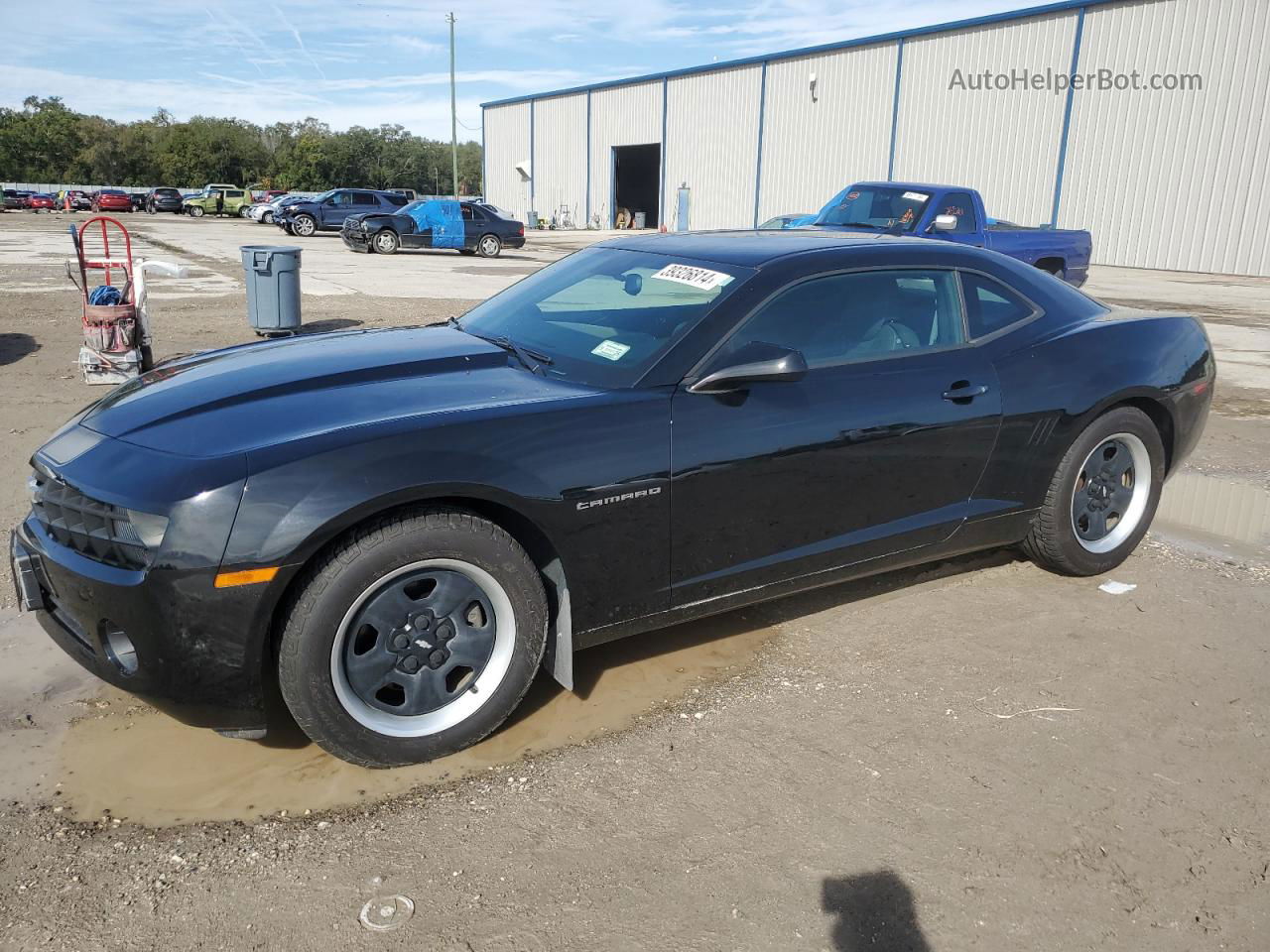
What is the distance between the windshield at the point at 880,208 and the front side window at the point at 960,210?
0.31m

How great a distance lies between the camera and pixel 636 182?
50.6 metres

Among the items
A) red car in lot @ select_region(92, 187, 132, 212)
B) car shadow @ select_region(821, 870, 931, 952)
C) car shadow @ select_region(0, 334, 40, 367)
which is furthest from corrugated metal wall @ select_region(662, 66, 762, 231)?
car shadow @ select_region(821, 870, 931, 952)

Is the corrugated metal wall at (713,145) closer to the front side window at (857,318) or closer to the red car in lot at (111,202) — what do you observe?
the red car in lot at (111,202)

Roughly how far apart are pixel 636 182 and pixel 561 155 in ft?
14.4

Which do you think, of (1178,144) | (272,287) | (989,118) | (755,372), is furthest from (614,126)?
(755,372)

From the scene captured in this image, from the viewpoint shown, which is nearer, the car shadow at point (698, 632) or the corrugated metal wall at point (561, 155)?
the car shadow at point (698, 632)

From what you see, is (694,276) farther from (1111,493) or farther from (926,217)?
(926,217)

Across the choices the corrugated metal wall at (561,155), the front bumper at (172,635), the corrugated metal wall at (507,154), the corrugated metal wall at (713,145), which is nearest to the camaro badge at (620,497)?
the front bumper at (172,635)

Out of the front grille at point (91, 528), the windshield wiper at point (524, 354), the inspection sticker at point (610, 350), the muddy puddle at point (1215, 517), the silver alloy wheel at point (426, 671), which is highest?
the inspection sticker at point (610, 350)

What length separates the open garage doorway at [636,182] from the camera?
1799 inches

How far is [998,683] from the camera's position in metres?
3.56

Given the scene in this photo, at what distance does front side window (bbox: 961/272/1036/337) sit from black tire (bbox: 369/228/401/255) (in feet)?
77.5

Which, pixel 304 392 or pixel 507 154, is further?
pixel 507 154

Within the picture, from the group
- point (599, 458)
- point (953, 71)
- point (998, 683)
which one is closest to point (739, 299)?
point (599, 458)
